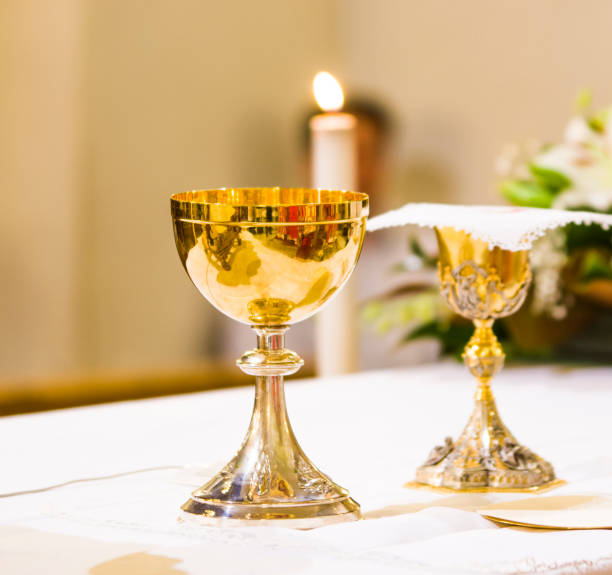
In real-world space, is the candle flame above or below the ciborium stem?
above

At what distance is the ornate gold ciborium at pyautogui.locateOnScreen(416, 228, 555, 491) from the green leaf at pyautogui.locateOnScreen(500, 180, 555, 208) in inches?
20.7

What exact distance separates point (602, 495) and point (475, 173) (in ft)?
7.69

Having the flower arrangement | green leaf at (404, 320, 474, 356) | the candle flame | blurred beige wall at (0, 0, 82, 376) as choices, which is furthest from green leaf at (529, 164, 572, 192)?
blurred beige wall at (0, 0, 82, 376)

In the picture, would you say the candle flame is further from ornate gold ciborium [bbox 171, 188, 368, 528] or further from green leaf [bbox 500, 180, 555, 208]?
ornate gold ciborium [bbox 171, 188, 368, 528]

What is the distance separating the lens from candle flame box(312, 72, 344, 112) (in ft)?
3.24

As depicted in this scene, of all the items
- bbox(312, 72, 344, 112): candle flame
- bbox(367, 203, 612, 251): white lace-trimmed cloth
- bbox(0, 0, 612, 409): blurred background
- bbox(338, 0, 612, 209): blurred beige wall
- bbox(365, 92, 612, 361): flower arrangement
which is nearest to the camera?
bbox(367, 203, 612, 251): white lace-trimmed cloth

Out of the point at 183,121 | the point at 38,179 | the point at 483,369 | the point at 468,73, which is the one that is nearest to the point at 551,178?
the point at 483,369

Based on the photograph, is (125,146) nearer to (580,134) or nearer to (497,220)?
(580,134)

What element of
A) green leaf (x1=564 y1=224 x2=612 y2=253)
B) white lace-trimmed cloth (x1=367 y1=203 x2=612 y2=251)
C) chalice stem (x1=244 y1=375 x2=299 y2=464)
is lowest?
chalice stem (x1=244 y1=375 x2=299 y2=464)

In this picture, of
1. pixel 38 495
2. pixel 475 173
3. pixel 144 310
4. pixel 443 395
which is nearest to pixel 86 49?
pixel 144 310

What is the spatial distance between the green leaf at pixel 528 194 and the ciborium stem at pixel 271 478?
0.68 meters

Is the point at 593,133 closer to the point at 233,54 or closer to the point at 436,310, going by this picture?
the point at 436,310

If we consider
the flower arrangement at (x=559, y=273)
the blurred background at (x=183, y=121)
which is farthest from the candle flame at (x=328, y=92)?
the blurred background at (x=183, y=121)

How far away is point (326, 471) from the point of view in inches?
28.2
